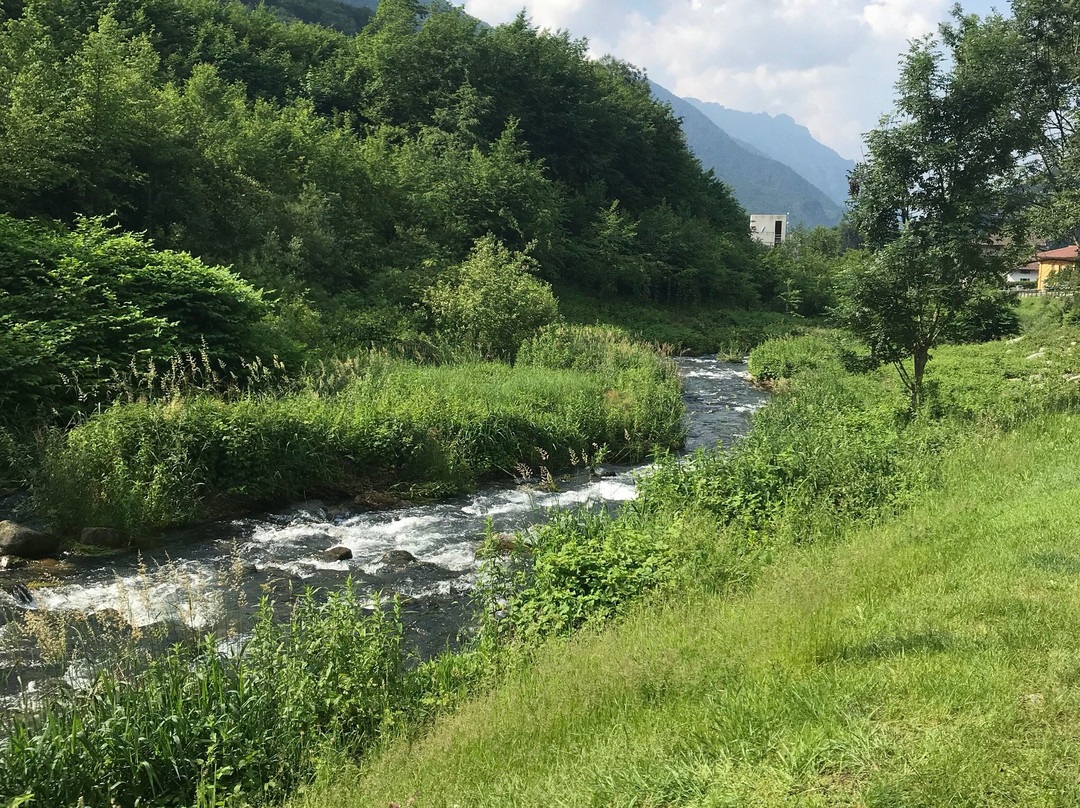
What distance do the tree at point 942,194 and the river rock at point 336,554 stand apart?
11.6 metres

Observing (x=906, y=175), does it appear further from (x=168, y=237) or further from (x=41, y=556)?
(x=168, y=237)

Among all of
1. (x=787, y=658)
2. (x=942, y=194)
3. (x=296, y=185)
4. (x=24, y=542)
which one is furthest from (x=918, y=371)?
(x=296, y=185)

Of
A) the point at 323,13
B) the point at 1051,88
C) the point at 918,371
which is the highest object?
the point at 323,13

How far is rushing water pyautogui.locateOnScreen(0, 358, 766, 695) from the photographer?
7344 mm

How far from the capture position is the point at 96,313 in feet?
44.3

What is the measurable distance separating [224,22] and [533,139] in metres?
23.8

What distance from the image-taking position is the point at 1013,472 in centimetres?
970

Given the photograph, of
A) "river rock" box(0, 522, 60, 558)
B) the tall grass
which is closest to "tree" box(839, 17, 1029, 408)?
the tall grass

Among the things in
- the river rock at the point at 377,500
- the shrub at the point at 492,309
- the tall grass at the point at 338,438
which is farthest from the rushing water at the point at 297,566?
the shrub at the point at 492,309

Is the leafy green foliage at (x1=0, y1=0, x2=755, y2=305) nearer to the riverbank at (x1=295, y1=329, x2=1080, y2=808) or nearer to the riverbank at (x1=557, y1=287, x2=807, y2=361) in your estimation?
the riverbank at (x1=557, y1=287, x2=807, y2=361)

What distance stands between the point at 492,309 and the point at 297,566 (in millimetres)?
13568

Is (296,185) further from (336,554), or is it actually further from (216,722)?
(216,722)

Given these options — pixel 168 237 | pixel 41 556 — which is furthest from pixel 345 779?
pixel 168 237

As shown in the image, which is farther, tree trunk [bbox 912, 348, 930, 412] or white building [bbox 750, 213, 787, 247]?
white building [bbox 750, 213, 787, 247]
